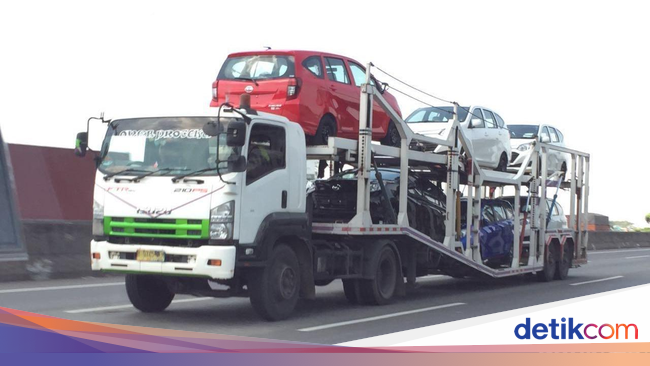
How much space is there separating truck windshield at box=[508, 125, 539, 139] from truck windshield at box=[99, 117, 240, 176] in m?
12.1

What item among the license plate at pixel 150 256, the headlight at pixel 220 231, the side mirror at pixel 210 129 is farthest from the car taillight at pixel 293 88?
the license plate at pixel 150 256

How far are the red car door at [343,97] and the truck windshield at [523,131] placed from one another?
8.65m

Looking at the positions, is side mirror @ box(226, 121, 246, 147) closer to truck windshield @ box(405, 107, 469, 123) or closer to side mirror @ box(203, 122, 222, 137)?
side mirror @ box(203, 122, 222, 137)

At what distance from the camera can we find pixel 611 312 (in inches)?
287

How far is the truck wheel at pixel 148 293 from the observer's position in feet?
36.8

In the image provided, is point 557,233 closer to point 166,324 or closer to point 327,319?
point 327,319

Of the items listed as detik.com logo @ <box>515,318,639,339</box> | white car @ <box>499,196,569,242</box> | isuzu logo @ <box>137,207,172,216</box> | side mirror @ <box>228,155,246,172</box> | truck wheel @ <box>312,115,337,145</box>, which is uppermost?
truck wheel @ <box>312,115,337,145</box>

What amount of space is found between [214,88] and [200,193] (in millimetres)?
2758

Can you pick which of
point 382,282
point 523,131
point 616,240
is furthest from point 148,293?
point 616,240

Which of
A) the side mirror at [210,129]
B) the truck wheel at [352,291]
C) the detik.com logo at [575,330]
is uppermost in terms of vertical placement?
the side mirror at [210,129]

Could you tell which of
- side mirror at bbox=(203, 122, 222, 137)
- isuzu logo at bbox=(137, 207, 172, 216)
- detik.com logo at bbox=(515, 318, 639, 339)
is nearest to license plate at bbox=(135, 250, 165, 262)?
isuzu logo at bbox=(137, 207, 172, 216)

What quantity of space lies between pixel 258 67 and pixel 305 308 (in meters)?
3.38

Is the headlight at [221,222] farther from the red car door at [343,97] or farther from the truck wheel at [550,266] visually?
the truck wheel at [550,266]

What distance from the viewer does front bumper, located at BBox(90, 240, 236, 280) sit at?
980 centimetres
